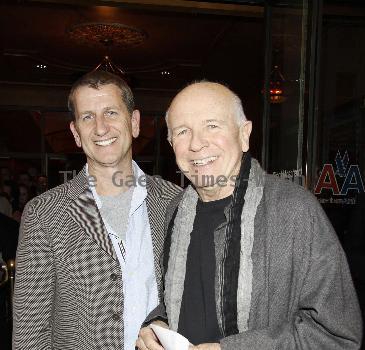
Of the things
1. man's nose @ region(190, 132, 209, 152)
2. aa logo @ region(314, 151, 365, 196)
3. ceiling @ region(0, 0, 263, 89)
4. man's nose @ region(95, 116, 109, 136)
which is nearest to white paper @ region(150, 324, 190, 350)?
man's nose @ region(190, 132, 209, 152)

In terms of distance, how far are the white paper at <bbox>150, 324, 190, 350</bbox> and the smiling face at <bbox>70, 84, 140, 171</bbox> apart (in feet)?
2.45

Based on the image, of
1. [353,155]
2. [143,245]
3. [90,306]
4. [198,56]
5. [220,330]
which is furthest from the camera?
[198,56]

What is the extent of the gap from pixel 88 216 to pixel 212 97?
0.68 meters

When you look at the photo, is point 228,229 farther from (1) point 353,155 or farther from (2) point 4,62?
(2) point 4,62

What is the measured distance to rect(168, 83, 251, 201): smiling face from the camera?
1.50 m

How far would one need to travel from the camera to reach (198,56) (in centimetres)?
923

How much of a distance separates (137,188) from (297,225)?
0.83 metres

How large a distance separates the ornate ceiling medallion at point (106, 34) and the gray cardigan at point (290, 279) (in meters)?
6.14

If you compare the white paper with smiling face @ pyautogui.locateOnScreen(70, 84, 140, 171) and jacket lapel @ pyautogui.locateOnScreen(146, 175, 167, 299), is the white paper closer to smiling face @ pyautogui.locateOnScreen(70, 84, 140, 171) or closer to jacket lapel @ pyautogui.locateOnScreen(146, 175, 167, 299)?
jacket lapel @ pyautogui.locateOnScreen(146, 175, 167, 299)

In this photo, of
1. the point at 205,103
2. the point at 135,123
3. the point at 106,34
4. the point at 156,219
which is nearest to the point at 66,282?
the point at 156,219

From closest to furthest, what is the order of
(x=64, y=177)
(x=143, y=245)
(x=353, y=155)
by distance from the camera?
1. (x=143, y=245)
2. (x=353, y=155)
3. (x=64, y=177)

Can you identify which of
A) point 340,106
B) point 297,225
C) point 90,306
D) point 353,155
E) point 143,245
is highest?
point 340,106

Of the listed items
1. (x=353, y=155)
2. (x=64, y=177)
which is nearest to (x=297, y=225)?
(x=353, y=155)

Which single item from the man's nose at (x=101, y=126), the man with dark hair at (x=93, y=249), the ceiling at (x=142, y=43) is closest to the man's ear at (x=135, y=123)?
the man with dark hair at (x=93, y=249)
